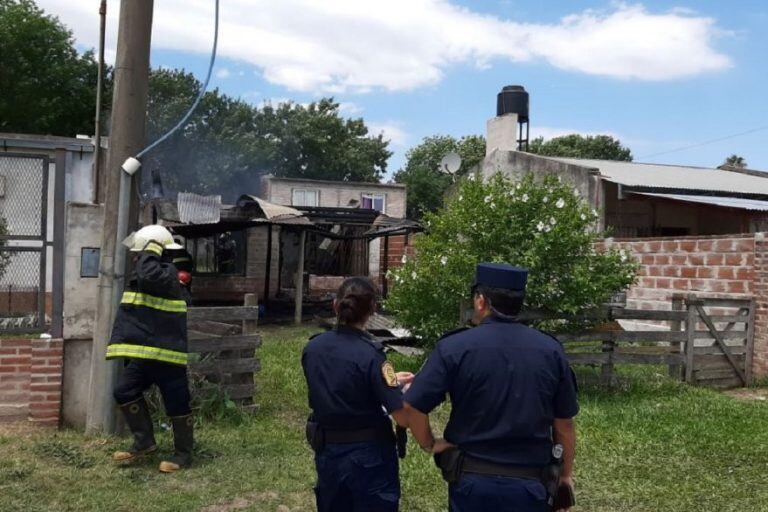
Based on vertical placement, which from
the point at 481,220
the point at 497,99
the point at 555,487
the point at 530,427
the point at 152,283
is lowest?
the point at 555,487

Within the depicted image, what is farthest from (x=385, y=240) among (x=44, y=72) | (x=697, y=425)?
(x=44, y=72)

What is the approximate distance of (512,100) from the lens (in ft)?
81.9


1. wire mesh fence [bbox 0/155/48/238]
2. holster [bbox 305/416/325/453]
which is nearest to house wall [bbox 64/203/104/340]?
wire mesh fence [bbox 0/155/48/238]

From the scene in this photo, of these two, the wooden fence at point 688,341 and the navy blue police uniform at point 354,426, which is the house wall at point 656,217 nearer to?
the wooden fence at point 688,341

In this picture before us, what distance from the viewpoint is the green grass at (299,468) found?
4688mm

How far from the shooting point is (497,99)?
25109mm

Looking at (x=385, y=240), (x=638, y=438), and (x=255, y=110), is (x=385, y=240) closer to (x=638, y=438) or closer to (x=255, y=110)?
(x=638, y=438)

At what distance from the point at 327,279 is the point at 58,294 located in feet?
50.1

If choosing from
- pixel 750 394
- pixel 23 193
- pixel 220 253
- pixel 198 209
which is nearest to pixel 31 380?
pixel 23 193

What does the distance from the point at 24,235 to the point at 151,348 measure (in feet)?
7.21

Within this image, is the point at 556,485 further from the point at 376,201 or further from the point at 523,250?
the point at 376,201

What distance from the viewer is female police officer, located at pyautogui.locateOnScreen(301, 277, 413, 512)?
3131mm

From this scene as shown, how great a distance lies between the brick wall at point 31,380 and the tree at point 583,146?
43.0 metres

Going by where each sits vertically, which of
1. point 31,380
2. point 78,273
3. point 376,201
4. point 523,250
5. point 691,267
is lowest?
point 31,380
